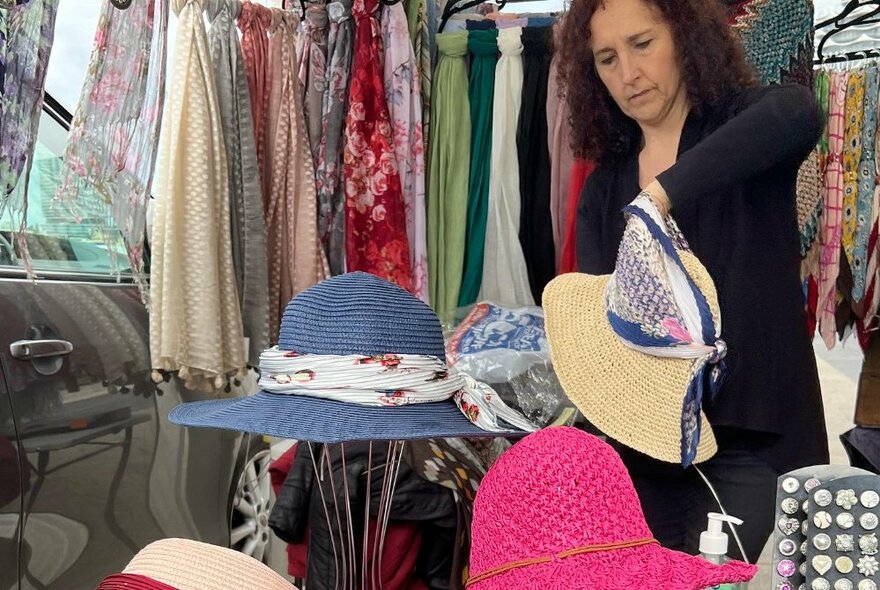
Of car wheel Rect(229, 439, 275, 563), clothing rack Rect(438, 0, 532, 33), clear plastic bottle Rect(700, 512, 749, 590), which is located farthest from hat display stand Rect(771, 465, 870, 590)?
car wheel Rect(229, 439, 275, 563)

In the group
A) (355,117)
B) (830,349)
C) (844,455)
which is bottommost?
(844,455)

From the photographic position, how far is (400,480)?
1.50 meters

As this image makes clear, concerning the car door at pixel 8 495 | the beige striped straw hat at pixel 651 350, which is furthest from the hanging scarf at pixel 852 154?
the car door at pixel 8 495

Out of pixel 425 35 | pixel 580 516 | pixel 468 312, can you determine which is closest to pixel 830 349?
pixel 468 312

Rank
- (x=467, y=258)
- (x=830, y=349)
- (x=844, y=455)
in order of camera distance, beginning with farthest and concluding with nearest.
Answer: (x=830, y=349), (x=467, y=258), (x=844, y=455)

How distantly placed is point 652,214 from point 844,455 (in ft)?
3.23

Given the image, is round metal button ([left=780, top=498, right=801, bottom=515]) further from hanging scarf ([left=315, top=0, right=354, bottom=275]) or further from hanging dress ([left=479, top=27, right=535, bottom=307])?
hanging scarf ([left=315, top=0, right=354, bottom=275])

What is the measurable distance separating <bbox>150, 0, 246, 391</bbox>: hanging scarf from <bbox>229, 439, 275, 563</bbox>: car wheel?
2.42 ft

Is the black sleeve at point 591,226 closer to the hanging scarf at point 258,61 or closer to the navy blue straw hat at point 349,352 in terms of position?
the navy blue straw hat at point 349,352

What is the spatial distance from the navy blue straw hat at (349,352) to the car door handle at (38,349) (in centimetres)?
75

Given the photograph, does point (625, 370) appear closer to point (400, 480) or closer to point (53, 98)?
point (400, 480)

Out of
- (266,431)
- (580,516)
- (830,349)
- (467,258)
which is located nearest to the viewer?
(580,516)

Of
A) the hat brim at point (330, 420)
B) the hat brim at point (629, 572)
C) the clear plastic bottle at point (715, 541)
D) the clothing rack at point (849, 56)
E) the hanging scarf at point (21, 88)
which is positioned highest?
the clothing rack at point (849, 56)

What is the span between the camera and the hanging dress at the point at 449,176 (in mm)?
1872
